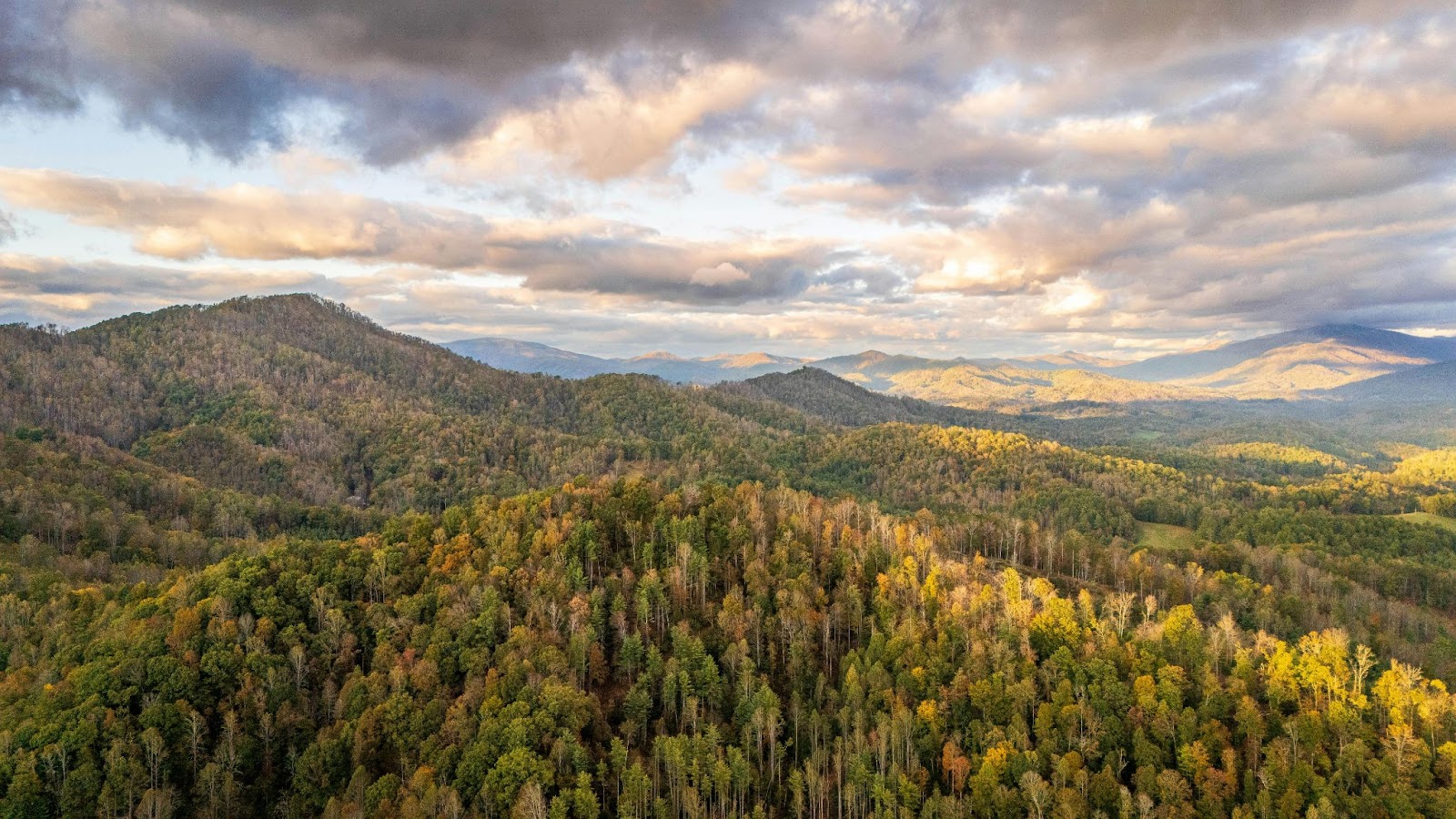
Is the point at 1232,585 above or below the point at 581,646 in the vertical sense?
below

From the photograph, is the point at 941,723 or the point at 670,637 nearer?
the point at 941,723

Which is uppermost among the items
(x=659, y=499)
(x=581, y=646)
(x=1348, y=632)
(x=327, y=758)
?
(x=659, y=499)

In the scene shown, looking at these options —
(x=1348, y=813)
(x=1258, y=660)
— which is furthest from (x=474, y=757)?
(x=1258, y=660)

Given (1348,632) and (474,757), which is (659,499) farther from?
(1348,632)

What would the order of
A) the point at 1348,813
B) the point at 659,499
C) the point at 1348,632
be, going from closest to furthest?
the point at 1348,813 → the point at 1348,632 → the point at 659,499

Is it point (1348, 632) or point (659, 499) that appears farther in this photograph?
point (659, 499)

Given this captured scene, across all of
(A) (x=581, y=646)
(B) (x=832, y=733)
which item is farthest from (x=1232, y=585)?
(A) (x=581, y=646)

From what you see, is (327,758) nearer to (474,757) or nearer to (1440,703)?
(474,757)

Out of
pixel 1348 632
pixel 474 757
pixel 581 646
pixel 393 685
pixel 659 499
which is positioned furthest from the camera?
pixel 659 499

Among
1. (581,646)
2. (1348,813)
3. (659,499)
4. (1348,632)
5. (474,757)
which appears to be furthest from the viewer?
(659,499)
